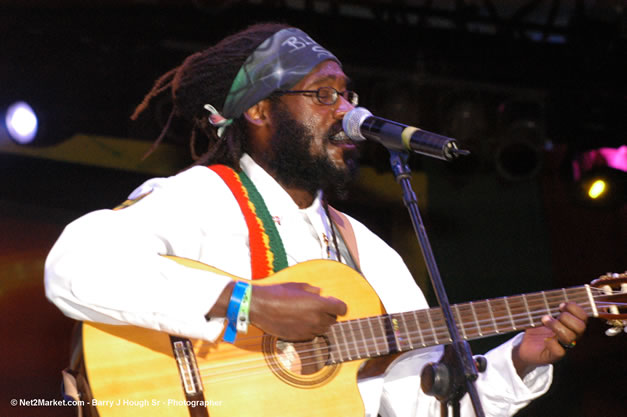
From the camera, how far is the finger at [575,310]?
260cm

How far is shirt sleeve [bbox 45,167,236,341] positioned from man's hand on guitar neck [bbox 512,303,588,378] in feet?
4.12

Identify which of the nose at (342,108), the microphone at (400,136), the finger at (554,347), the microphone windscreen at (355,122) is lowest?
the finger at (554,347)

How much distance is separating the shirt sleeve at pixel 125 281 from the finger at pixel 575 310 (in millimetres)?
1309

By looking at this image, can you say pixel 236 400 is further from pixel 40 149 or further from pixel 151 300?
pixel 40 149

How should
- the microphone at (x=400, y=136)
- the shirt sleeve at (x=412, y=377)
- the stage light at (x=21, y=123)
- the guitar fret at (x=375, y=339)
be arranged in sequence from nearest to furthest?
the microphone at (x=400, y=136), the guitar fret at (x=375, y=339), the shirt sleeve at (x=412, y=377), the stage light at (x=21, y=123)

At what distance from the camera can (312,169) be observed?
9.78ft

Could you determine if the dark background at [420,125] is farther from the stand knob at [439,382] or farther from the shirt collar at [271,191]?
the stand knob at [439,382]

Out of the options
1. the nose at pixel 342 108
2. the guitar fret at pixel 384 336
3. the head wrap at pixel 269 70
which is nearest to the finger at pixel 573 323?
the guitar fret at pixel 384 336

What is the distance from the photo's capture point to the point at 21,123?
4031 mm

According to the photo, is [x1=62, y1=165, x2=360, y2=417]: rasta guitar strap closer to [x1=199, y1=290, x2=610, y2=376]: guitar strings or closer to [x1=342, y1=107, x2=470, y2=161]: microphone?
[x1=199, y1=290, x2=610, y2=376]: guitar strings

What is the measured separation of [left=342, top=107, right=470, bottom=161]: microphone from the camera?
6.68ft

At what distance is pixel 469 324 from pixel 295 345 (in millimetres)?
697

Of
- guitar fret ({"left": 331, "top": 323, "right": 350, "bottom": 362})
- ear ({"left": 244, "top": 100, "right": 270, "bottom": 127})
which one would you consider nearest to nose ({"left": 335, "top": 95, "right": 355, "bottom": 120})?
ear ({"left": 244, "top": 100, "right": 270, "bottom": 127})

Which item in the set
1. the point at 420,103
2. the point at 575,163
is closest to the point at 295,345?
the point at 420,103
